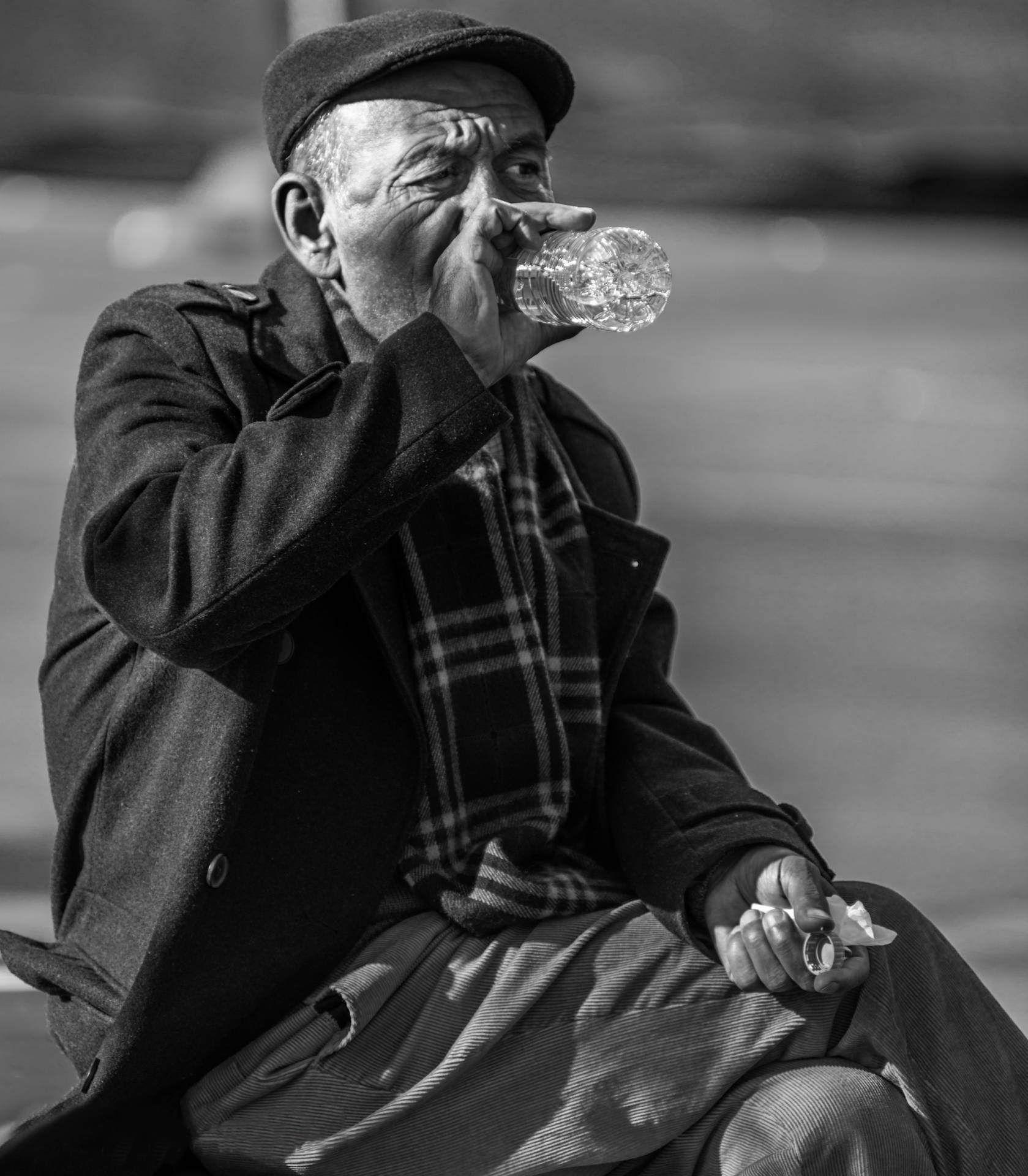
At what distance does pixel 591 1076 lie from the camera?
1.93 meters

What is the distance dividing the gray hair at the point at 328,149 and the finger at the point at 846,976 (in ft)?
3.47

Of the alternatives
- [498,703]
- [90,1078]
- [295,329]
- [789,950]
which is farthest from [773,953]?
[295,329]

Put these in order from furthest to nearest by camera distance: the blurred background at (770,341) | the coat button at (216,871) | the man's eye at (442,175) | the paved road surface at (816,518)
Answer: the blurred background at (770,341) < the paved road surface at (816,518) < the man's eye at (442,175) < the coat button at (216,871)

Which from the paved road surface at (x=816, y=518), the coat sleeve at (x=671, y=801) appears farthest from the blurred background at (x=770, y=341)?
the coat sleeve at (x=671, y=801)

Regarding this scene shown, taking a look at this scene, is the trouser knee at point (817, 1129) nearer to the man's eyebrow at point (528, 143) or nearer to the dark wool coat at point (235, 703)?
the dark wool coat at point (235, 703)

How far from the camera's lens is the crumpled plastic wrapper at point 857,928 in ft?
6.53

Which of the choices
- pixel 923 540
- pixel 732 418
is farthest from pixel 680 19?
pixel 923 540

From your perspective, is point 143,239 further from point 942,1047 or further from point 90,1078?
point 942,1047

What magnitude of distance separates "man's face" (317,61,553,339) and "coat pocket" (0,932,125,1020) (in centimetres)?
81

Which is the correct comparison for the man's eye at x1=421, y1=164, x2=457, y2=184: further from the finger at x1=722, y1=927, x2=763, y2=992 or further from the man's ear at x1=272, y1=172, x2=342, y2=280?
the finger at x1=722, y1=927, x2=763, y2=992

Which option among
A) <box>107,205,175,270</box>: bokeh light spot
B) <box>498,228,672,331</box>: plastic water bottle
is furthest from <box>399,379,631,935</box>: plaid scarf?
<box>107,205,175,270</box>: bokeh light spot

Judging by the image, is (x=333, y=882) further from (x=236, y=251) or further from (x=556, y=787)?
(x=236, y=251)

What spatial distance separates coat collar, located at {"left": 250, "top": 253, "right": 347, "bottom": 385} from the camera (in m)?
2.11

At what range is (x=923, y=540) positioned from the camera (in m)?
7.20
